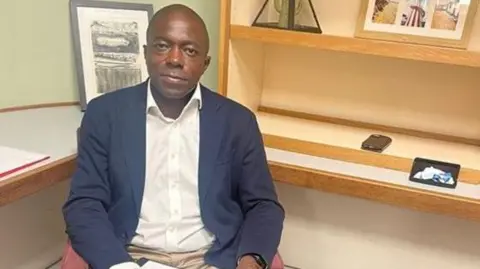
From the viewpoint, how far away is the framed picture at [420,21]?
179cm

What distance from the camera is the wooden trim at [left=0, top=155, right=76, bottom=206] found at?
1.47 m

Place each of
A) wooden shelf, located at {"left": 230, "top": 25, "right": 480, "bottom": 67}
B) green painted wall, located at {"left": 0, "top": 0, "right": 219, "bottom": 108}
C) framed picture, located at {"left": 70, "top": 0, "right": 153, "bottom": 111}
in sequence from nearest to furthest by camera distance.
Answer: wooden shelf, located at {"left": 230, "top": 25, "right": 480, "bottom": 67}
green painted wall, located at {"left": 0, "top": 0, "right": 219, "bottom": 108}
framed picture, located at {"left": 70, "top": 0, "right": 153, "bottom": 111}

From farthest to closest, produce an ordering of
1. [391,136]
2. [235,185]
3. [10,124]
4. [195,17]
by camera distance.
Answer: [391,136], [10,124], [235,185], [195,17]

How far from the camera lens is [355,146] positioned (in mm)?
1907

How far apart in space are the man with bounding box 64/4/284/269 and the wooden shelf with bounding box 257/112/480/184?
350mm

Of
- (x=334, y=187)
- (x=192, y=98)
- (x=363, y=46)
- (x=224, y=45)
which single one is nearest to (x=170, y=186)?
(x=192, y=98)

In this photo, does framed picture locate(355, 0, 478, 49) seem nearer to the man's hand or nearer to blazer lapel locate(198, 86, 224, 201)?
blazer lapel locate(198, 86, 224, 201)

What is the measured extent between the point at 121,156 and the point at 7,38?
0.75m

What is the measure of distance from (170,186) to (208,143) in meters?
0.16

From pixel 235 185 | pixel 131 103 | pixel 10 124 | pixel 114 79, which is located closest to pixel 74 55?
pixel 114 79

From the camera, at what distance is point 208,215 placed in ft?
5.06

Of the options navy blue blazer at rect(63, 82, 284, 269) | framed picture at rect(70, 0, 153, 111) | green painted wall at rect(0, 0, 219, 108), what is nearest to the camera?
navy blue blazer at rect(63, 82, 284, 269)

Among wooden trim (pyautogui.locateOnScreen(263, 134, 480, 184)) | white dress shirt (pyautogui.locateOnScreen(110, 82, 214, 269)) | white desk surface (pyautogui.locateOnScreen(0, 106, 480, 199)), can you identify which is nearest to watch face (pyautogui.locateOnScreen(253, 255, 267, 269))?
white dress shirt (pyautogui.locateOnScreen(110, 82, 214, 269))

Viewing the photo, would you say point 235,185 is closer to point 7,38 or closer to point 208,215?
point 208,215
